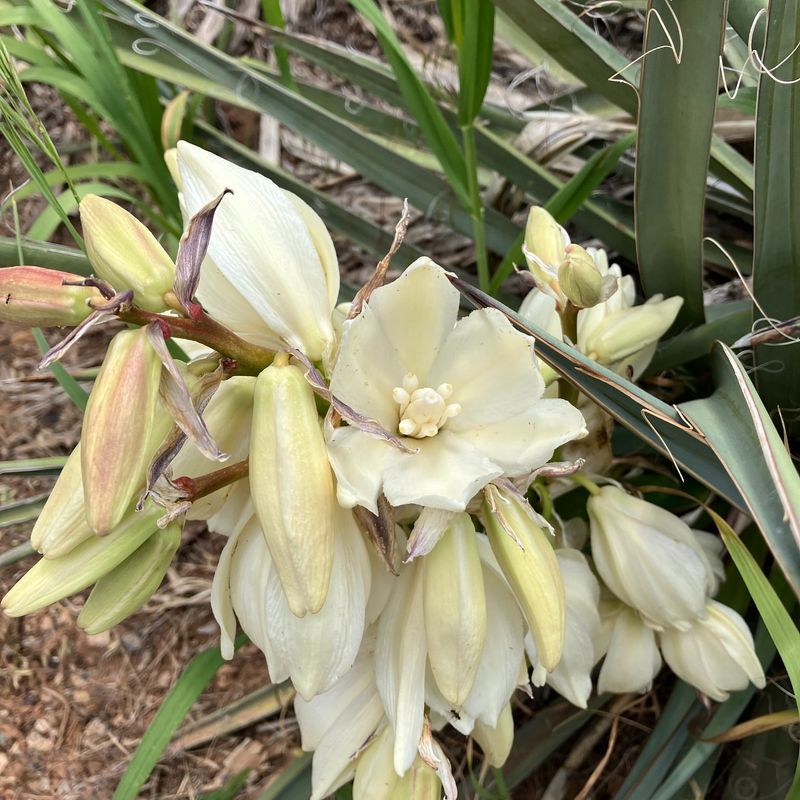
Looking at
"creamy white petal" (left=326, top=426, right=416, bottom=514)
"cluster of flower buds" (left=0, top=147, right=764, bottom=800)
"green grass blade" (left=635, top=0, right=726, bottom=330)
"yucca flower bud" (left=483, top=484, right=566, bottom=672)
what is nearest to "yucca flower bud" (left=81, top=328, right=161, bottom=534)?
"cluster of flower buds" (left=0, top=147, right=764, bottom=800)

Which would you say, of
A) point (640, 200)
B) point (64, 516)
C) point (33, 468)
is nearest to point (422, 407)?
point (64, 516)

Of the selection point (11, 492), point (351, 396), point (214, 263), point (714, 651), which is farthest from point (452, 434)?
point (11, 492)

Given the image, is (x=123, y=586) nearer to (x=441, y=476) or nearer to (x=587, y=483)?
(x=441, y=476)

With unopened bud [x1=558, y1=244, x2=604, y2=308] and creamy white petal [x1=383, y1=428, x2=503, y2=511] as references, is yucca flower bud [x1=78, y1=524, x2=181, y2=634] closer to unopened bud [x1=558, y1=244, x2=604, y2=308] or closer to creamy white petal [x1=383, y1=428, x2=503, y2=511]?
creamy white petal [x1=383, y1=428, x2=503, y2=511]

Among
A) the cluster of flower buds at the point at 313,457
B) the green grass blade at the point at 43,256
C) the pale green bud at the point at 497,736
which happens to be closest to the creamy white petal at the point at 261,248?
the cluster of flower buds at the point at 313,457

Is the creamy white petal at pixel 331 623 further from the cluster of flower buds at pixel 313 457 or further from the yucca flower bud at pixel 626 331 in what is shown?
the yucca flower bud at pixel 626 331
